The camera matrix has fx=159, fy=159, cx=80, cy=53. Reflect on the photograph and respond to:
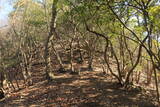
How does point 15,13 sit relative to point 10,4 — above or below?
below

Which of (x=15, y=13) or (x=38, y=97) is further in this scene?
(x=15, y=13)

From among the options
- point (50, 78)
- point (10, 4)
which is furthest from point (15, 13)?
point (50, 78)

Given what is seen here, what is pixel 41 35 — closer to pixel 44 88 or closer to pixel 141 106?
pixel 44 88

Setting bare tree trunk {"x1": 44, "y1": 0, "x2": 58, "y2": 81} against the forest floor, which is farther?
bare tree trunk {"x1": 44, "y1": 0, "x2": 58, "y2": 81}

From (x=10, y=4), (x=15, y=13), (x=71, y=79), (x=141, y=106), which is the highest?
(x=10, y=4)

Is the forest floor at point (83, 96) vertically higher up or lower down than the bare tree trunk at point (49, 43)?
lower down

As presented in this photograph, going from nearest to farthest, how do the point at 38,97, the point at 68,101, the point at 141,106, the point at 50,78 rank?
the point at 141,106, the point at 68,101, the point at 38,97, the point at 50,78

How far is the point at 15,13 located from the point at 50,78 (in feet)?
24.5

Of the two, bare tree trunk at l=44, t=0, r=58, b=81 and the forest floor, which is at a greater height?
bare tree trunk at l=44, t=0, r=58, b=81

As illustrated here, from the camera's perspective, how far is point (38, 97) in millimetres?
12289

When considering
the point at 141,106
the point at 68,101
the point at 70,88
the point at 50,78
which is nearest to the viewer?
the point at 141,106

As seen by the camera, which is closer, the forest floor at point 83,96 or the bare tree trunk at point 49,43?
the forest floor at point 83,96

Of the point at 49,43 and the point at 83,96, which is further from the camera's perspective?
the point at 49,43

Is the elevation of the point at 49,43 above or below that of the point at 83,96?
above
